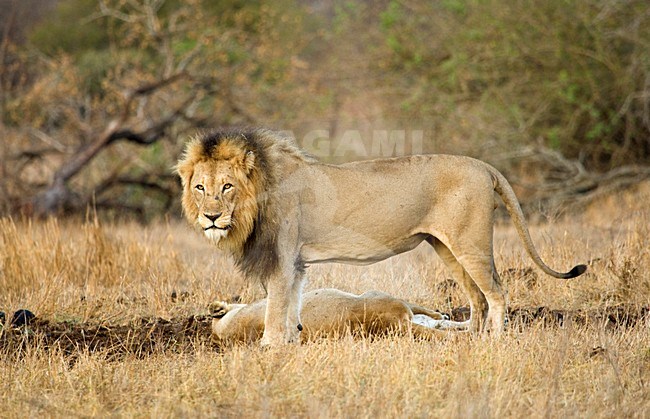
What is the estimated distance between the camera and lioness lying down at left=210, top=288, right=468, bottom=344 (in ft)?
16.3

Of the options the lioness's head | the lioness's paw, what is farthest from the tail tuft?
the lioness's paw

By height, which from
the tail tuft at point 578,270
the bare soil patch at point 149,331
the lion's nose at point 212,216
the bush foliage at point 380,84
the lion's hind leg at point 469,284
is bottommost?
the bare soil patch at point 149,331

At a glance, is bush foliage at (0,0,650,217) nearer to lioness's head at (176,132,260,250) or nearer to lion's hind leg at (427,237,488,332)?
lion's hind leg at (427,237,488,332)

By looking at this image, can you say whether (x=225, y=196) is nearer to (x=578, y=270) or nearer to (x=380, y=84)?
(x=578, y=270)

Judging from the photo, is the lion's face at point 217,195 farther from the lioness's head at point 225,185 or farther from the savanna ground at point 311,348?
the savanna ground at point 311,348

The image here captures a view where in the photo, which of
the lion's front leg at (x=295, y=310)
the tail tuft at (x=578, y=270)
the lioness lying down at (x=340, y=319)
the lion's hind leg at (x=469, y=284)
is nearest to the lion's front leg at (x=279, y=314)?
the lion's front leg at (x=295, y=310)

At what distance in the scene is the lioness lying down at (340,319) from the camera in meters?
4.95

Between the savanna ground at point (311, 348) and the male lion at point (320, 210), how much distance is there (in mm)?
458

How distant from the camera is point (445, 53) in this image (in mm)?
13609

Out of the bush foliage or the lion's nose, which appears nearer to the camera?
the lion's nose

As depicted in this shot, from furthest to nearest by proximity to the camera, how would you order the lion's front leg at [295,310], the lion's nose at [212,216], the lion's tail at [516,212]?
the lion's tail at [516,212]
the lion's front leg at [295,310]
the lion's nose at [212,216]

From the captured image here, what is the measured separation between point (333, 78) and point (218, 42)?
2.12 m

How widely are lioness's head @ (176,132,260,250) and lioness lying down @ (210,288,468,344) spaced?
532 millimetres

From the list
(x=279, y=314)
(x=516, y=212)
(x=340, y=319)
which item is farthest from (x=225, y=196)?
(x=516, y=212)
